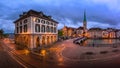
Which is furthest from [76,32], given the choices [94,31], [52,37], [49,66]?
[49,66]

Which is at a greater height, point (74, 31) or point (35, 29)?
point (74, 31)

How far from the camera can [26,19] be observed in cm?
4519

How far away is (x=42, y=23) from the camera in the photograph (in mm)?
48188

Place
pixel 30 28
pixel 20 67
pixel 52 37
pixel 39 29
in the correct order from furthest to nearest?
pixel 52 37 → pixel 39 29 → pixel 30 28 → pixel 20 67

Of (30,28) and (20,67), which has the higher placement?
Answer: (30,28)

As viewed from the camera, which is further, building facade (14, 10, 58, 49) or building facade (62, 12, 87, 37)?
building facade (62, 12, 87, 37)

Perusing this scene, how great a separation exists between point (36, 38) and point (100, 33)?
132 metres

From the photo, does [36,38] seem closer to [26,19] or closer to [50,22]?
[26,19]

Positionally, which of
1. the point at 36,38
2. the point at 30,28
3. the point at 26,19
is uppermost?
the point at 26,19

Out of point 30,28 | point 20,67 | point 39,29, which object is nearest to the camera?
point 20,67

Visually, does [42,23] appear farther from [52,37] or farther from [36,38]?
[52,37]

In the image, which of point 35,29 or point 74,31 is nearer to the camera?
point 35,29

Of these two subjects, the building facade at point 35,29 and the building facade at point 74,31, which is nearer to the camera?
the building facade at point 35,29

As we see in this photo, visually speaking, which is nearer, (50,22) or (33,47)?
(33,47)
